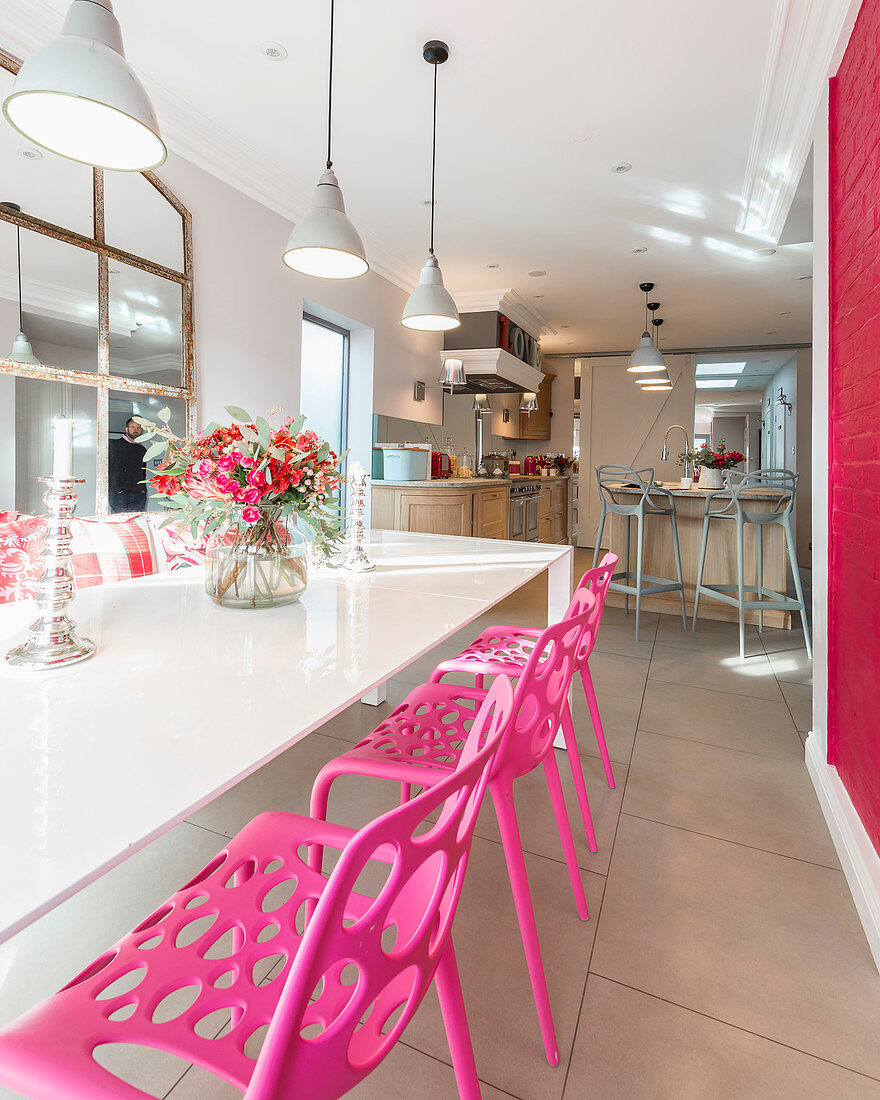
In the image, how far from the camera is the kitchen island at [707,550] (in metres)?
3.98

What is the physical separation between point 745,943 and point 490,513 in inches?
159

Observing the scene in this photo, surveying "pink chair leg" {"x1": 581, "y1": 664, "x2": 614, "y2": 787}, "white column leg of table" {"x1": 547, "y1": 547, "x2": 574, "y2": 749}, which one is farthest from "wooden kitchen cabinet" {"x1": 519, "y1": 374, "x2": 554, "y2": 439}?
"pink chair leg" {"x1": 581, "y1": 664, "x2": 614, "y2": 787}

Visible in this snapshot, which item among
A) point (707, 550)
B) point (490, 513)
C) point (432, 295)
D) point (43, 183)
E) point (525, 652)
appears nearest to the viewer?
point (525, 652)

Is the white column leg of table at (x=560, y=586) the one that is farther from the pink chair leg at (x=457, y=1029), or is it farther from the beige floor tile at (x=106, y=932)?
the pink chair leg at (x=457, y=1029)

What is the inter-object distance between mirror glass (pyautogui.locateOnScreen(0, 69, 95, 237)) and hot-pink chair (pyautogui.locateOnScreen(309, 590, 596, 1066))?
104 inches

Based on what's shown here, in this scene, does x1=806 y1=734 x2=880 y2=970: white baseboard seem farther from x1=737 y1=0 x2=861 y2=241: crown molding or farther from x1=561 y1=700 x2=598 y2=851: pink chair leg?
x1=737 y1=0 x2=861 y2=241: crown molding

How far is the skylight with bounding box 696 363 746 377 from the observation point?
8.79m

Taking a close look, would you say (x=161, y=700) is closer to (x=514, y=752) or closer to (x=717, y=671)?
→ (x=514, y=752)

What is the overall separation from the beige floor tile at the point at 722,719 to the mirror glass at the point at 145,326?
293 centimetres

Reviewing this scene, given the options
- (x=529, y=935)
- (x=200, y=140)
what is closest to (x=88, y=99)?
(x=529, y=935)

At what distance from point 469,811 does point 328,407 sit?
4.65 meters

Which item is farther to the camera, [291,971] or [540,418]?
[540,418]

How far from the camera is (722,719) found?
256cm

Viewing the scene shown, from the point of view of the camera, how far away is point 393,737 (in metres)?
1.32
